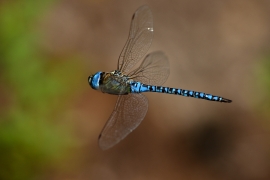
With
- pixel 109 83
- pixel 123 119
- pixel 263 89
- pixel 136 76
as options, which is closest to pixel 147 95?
pixel 263 89

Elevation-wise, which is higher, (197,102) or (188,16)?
(188,16)

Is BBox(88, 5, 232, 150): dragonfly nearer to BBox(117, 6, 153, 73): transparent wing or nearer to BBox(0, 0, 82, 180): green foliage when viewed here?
BBox(117, 6, 153, 73): transparent wing

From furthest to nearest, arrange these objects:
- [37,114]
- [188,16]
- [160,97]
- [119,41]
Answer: [188,16]
[119,41]
[160,97]
[37,114]

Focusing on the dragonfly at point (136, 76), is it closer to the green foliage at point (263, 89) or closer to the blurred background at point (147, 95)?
the blurred background at point (147, 95)

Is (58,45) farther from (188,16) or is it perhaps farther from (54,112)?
(188,16)

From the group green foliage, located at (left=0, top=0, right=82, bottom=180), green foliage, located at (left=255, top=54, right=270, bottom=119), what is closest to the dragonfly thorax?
green foliage, located at (left=0, top=0, right=82, bottom=180)

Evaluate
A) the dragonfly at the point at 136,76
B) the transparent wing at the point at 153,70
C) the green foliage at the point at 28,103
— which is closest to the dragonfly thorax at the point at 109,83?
the dragonfly at the point at 136,76

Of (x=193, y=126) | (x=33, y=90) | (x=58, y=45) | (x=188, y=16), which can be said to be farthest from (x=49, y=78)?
(x=188, y=16)

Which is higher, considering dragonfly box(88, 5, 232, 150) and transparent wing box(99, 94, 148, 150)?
dragonfly box(88, 5, 232, 150)
